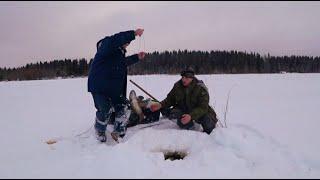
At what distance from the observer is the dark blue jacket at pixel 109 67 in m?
7.06

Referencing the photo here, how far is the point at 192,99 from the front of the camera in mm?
7504

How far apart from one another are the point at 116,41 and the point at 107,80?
66 cm

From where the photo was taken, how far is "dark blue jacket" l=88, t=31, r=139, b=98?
278 inches

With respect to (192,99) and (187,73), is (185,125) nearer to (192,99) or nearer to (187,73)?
(192,99)

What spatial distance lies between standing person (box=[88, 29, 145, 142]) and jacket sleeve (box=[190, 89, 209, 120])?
114cm

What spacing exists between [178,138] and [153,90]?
893 centimetres

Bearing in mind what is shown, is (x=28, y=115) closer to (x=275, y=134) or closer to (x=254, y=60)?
(x=275, y=134)

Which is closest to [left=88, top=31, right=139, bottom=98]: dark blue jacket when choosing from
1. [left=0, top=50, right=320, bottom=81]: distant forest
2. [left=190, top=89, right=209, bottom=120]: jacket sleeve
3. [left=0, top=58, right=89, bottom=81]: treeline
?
[left=190, top=89, right=209, bottom=120]: jacket sleeve

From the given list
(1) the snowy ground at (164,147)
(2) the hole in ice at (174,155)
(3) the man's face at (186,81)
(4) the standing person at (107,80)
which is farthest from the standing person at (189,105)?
(4) the standing person at (107,80)

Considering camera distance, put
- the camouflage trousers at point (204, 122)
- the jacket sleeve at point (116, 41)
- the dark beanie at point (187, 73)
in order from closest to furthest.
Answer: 1. the jacket sleeve at point (116, 41)
2. the camouflage trousers at point (204, 122)
3. the dark beanie at point (187, 73)

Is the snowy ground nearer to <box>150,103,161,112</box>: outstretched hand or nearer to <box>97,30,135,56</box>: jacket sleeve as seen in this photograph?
<box>150,103,161,112</box>: outstretched hand

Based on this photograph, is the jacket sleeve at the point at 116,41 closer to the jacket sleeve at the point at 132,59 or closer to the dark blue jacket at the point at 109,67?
the dark blue jacket at the point at 109,67

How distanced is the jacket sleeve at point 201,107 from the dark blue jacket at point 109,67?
1.29m

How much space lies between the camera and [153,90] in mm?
15727
